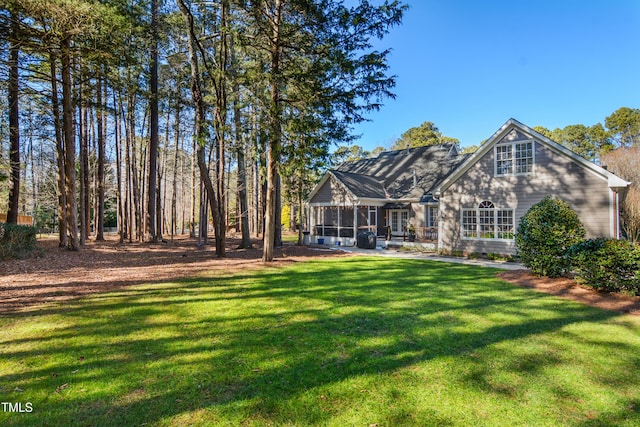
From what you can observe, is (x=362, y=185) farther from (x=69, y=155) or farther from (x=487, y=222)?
(x=69, y=155)

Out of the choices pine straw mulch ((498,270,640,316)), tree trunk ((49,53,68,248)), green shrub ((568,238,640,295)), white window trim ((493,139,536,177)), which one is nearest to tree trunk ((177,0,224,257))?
tree trunk ((49,53,68,248))

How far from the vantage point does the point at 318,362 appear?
3.88m

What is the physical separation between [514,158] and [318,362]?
44.4ft

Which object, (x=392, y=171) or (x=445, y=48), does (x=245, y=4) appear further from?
(x=392, y=171)

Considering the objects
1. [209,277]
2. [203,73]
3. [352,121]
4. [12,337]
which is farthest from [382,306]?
[203,73]

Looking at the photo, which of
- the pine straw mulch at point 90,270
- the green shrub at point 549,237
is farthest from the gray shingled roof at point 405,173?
the green shrub at point 549,237

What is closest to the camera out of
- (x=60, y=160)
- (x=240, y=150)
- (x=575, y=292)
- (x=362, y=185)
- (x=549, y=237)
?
(x=575, y=292)

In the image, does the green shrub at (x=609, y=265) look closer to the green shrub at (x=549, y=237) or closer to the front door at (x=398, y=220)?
the green shrub at (x=549, y=237)

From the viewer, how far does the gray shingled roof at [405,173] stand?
68.8 ft

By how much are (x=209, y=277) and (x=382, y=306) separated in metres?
5.05

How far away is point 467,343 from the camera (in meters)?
4.54

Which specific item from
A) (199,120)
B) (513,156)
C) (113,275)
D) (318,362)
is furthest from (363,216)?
(318,362)

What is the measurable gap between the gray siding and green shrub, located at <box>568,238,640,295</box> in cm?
479

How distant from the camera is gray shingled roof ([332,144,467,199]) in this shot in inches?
825
